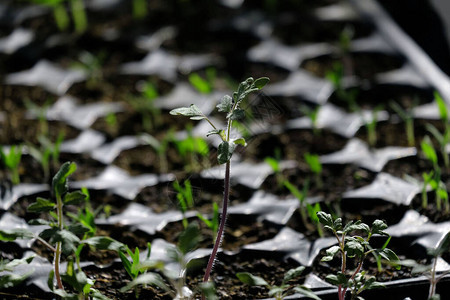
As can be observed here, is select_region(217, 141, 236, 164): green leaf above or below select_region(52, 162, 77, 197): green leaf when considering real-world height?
above

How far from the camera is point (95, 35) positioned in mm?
1939

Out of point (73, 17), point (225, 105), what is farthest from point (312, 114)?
point (73, 17)

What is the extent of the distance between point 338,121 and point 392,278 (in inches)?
23.4

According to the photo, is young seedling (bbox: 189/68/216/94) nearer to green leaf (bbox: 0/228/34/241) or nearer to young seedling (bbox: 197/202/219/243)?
young seedling (bbox: 197/202/219/243)

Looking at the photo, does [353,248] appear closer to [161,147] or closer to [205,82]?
[161,147]

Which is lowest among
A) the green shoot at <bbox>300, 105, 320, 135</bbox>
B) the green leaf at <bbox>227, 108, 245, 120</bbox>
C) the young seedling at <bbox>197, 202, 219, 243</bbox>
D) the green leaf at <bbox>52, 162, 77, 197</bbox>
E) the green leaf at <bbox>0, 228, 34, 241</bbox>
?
the young seedling at <bbox>197, 202, 219, 243</bbox>

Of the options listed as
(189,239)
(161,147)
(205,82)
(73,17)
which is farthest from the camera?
(73,17)

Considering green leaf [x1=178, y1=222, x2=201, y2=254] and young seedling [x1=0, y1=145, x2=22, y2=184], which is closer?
green leaf [x1=178, y1=222, x2=201, y2=254]

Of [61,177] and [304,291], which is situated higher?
[61,177]

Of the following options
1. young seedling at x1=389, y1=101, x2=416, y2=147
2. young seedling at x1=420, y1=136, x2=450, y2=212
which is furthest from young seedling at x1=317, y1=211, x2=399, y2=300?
young seedling at x1=389, y1=101, x2=416, y2=147

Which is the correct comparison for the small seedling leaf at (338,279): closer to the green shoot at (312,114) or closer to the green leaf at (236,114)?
the green leaf at (236,114)

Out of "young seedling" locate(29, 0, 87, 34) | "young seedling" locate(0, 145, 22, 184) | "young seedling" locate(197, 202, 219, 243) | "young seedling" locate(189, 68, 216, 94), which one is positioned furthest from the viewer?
"young seedling" locate(29, 0, 87, 34)

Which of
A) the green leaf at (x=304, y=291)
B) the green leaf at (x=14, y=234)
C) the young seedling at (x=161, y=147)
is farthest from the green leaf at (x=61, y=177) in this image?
the young seedling at (x=161, y=147)

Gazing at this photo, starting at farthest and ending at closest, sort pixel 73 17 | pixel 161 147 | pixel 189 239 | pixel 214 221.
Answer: pixel 73 17
pixel 161 147
pixel 214 221
pixel 189 239
